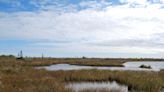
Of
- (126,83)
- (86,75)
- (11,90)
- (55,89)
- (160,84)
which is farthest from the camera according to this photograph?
(86,75)

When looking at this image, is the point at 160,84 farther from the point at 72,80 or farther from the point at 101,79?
the point at 72,80

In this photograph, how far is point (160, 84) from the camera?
23.3 metres

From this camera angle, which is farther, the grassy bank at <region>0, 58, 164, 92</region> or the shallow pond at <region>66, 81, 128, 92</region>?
the shallow pond at <region>66, 81, 128, 92</region>

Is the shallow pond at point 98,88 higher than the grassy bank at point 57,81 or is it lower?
lower

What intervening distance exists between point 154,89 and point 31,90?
9174mm

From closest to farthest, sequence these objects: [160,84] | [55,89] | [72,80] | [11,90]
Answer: [11,90]
[55,89]
[160,84]
[72,80]

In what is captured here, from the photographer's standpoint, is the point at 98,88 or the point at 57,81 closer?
the point at 98,88

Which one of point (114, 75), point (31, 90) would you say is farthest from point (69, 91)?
point (114, 75)

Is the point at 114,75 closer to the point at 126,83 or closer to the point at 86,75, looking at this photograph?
the point at 86,75

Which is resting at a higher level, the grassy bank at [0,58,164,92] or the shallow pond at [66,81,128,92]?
the grassy bank at [0,58,164,92]

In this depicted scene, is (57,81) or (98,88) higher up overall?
(57,81)

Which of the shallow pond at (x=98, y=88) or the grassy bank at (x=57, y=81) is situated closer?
the grassy bank at (x=57, y=81)

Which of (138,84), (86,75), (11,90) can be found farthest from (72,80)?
(11,90)

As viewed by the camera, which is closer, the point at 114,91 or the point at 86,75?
the point at 114,91
